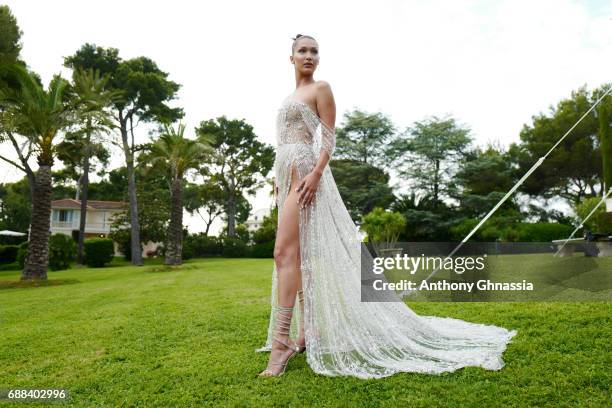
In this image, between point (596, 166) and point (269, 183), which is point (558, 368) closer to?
point (596, 166)

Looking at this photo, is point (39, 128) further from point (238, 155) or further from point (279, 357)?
point (238, 155)

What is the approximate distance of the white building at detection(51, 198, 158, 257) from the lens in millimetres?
37562

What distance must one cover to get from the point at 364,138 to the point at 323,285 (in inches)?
1093

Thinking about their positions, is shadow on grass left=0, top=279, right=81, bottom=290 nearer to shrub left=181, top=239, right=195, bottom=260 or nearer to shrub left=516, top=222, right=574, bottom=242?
shrub left=181, top=239, right=195, bottom=260

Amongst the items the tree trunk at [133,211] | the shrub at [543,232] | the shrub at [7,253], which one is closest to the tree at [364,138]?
the shrub at [543,232]

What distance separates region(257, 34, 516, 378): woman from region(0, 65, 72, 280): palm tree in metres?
12.9

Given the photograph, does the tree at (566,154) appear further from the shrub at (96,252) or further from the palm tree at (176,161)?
the shrub at (96,252)

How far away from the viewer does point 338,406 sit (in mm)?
2102

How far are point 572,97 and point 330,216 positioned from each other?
34.9 m

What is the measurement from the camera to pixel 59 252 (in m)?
21.2

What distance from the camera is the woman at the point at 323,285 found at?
2.73 meters

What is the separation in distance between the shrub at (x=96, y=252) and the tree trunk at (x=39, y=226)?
1159 cm

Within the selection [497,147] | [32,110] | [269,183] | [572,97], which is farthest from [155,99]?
[572,97]

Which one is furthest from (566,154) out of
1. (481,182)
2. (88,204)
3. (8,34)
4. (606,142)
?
(88,204)
